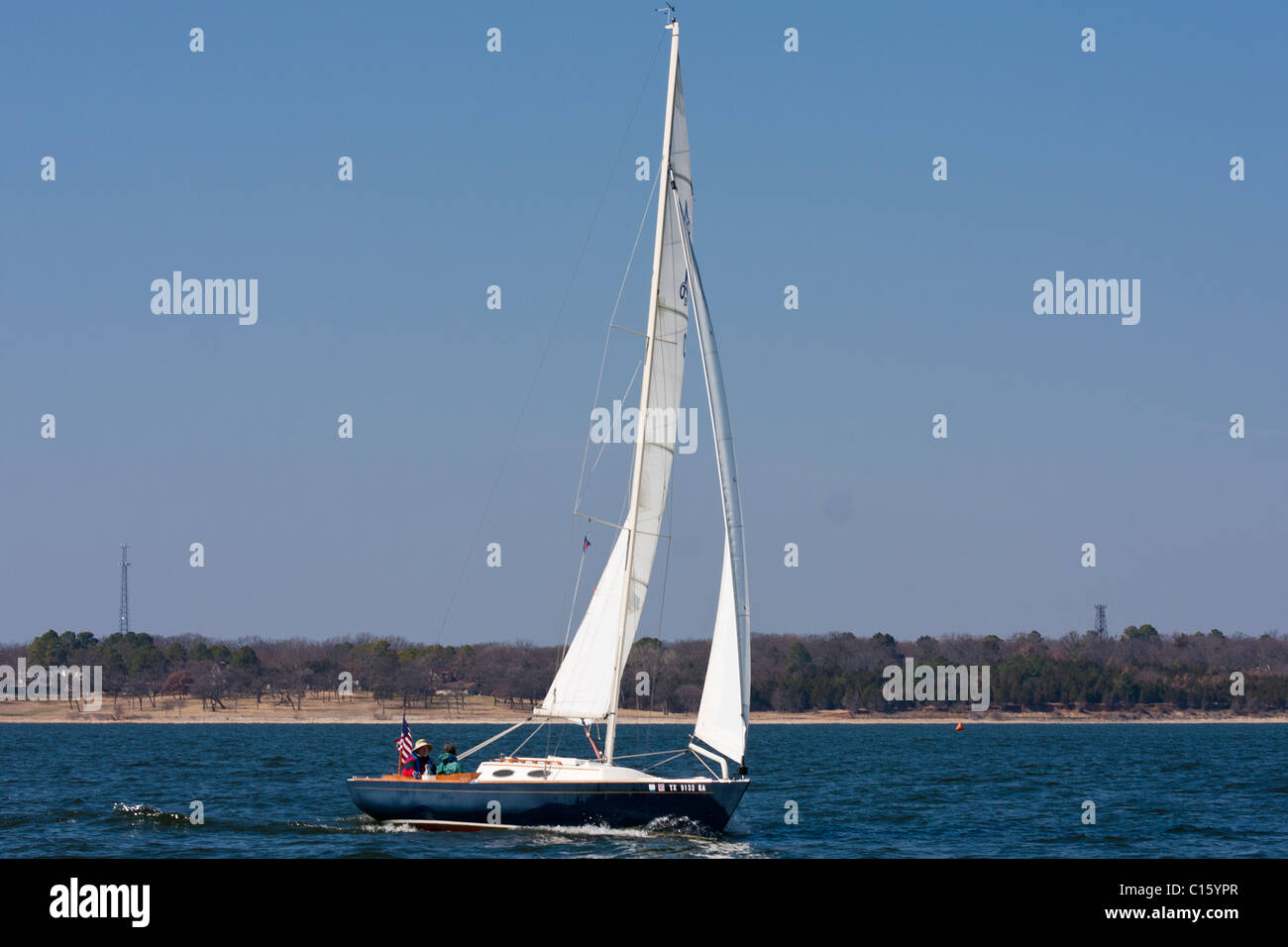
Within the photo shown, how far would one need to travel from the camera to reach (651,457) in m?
33.9

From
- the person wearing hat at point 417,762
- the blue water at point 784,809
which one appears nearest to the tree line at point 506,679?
the blue water at point 784,809

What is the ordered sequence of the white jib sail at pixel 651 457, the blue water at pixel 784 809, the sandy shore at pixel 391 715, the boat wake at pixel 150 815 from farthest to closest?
the sandy shore at pixel 391 715 → the boat wake at pixel 150 815 → the white jib sail at pixel 651 457 → the blue water at pixel 784 809

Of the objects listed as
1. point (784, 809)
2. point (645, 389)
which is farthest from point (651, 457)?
point (784, 809)

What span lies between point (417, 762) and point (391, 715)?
430 feet

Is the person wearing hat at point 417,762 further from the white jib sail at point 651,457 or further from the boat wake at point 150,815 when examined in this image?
the boat wake at point 150,815

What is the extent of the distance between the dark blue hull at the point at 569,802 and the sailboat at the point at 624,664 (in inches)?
0.9

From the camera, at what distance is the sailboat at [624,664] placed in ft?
107

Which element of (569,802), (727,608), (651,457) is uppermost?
(651,457)

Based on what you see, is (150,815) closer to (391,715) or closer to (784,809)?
(784,809)

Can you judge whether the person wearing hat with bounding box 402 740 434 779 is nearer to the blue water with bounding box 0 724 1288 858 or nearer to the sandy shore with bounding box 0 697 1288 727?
the blue water with bounding box 0 724 1288 858
